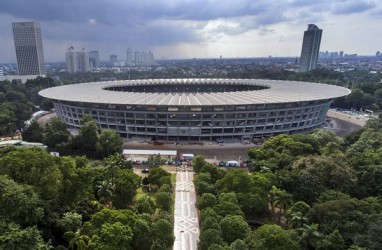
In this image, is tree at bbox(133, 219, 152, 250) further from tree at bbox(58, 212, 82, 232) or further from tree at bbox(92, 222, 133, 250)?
tree at bbox(58, 212, 82, 232)

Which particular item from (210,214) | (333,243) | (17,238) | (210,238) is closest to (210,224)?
(210,238)

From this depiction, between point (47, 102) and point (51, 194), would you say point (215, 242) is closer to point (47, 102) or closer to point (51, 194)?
point (51, 194)

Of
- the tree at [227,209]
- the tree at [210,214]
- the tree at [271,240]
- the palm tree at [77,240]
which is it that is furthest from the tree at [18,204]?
the tree at [271,240]

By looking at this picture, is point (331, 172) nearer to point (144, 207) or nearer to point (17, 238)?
point (144, 207)

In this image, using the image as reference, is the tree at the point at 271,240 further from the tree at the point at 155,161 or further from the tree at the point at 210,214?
the tree at the point at 155,161

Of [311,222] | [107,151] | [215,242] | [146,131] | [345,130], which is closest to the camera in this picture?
[215,242]

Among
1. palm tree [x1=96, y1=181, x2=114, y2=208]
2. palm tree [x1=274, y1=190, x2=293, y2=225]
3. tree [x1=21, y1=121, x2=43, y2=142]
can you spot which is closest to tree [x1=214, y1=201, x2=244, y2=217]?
palm tree [x1=274, y1=190, x2=293, y2=225]

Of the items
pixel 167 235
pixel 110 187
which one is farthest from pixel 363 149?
pixel 110 187
